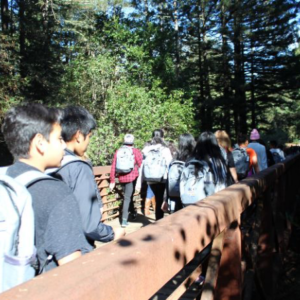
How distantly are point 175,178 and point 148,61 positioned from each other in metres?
13.3

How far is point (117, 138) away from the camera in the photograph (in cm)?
1324

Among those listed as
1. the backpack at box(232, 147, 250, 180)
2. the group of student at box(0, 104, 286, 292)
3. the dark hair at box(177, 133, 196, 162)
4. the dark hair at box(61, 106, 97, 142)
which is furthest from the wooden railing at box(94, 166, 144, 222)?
the dark hair at box(61, 106, 97, 142)

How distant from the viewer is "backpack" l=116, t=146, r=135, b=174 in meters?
7.11

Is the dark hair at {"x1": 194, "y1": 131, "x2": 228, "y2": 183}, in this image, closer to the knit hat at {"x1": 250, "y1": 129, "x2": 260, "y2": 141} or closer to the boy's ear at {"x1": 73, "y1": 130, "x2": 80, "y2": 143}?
the boy's ear at {"x1": 73, "y1": 130, "x2": 80, "y2": 143}

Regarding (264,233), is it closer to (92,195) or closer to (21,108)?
(92,195)

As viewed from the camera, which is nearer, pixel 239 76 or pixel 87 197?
pixel 87 197

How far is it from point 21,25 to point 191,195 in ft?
69.5

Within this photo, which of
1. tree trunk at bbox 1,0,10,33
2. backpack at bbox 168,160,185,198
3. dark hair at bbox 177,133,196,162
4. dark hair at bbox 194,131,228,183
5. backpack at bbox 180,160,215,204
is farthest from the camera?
tree trunk at bbox 1,0,10,33

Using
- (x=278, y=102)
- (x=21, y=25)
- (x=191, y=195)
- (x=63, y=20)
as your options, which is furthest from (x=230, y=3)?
(x=191, y=195)

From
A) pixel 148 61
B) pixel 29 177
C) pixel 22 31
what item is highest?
pixel 22 31

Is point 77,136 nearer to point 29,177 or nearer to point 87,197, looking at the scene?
point 87,197

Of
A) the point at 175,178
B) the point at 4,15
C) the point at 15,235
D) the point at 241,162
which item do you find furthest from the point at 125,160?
the point at 4,15

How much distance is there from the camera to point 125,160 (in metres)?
7.11

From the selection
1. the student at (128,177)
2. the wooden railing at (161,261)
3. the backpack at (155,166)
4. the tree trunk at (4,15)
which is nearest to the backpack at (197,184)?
the wooden railing at (161,261)
